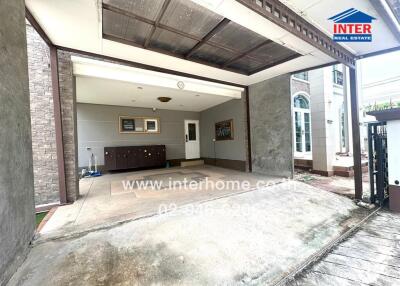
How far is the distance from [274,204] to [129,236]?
7.92ft

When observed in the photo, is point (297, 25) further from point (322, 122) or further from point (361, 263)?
point (322, 122)

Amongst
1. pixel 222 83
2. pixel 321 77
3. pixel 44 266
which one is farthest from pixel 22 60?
pixel 321 77

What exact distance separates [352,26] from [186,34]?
2.73 meters

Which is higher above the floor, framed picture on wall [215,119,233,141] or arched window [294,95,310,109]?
arched window [294,95,310,109]

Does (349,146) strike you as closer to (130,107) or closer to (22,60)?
(130,107)

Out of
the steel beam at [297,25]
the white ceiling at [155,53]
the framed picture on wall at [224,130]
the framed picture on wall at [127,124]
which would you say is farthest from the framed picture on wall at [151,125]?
the steel beam at [297,25]

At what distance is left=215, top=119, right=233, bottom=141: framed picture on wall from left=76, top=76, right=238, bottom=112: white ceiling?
867 mm

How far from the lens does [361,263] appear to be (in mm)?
1750

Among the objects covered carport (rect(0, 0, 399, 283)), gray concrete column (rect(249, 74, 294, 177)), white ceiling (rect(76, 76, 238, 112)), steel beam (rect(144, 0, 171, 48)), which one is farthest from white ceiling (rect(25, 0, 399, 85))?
gray concrete column (rect(249, 74, 294, 177))

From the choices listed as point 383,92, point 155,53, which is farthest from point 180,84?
point 383,92

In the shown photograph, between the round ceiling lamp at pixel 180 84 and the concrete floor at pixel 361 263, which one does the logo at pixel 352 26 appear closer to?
the concrete floor at pixel 361 263

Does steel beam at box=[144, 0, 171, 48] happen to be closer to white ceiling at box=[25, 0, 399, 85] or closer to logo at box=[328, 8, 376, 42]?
white ceiling at box=[25, 0, 399, 85]

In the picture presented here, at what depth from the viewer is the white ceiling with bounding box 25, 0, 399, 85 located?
2.28 meters

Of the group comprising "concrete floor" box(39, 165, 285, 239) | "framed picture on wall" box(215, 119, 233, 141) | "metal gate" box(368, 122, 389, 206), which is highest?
"framed picture on wall" box(215, 119, 233, 141)
